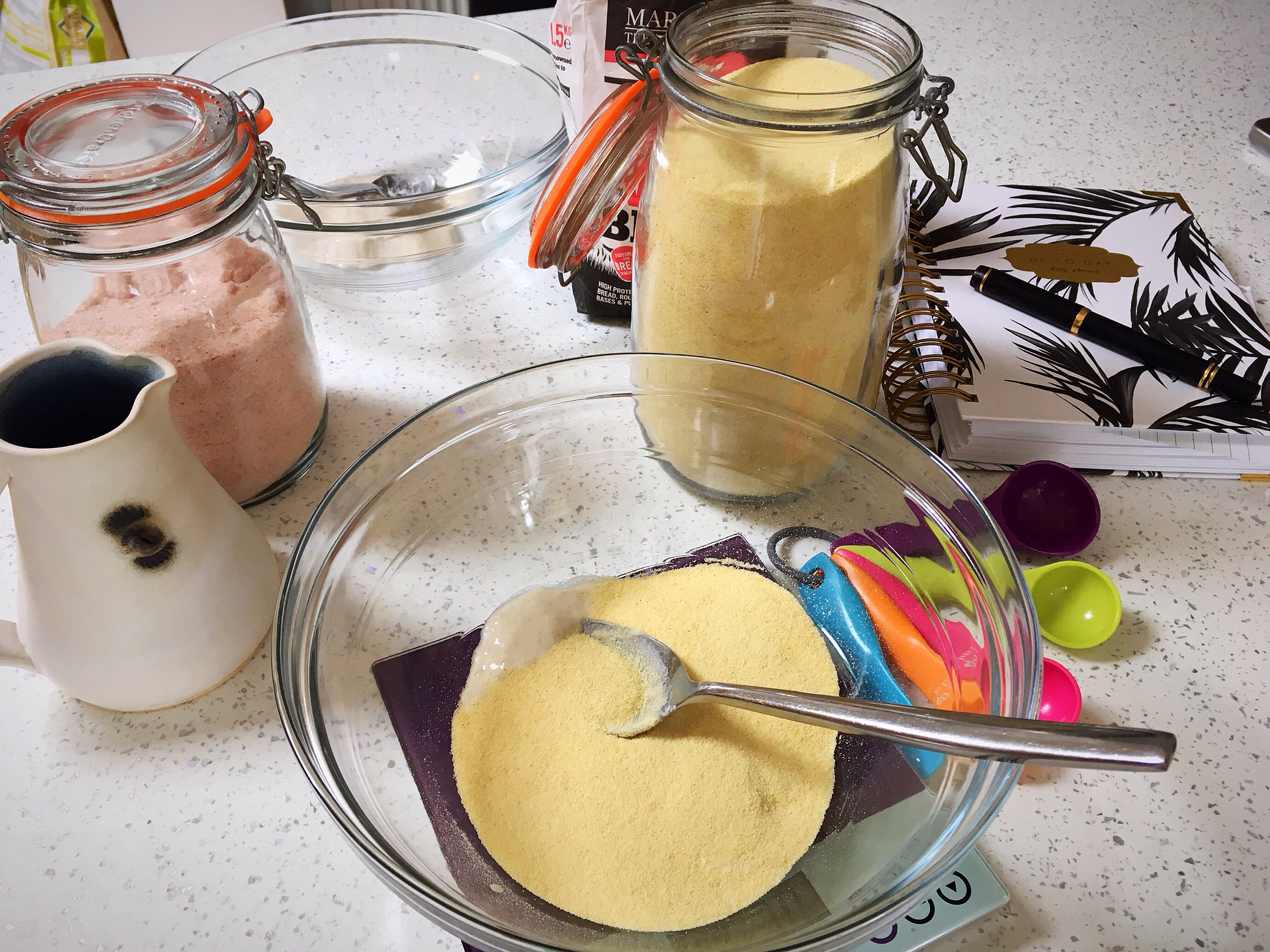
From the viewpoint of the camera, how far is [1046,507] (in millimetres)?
582

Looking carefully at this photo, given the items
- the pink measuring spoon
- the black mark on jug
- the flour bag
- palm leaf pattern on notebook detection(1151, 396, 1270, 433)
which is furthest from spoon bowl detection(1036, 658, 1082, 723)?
the black mark on jug

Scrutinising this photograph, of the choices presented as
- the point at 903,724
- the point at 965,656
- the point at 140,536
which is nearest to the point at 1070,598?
the point at 965,656

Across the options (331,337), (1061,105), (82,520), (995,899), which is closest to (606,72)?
(331,337)

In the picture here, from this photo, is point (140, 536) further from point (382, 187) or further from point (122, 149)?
point (382, 187)

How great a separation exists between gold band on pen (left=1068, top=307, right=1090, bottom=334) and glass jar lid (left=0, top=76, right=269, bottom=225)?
1.92ft

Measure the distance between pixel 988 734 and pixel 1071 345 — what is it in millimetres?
422

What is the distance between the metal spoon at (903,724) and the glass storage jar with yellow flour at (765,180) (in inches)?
7.5

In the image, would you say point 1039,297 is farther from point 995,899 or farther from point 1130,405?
point 995,899

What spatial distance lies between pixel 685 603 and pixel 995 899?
0.72 feet

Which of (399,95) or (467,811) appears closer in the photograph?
(467,811)

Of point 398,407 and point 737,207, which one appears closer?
point 737,207

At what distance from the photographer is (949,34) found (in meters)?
1.12

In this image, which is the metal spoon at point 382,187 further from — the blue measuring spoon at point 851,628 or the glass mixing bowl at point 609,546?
the blue measuring spoon at point 851,628

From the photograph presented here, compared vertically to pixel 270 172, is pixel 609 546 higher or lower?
lower
